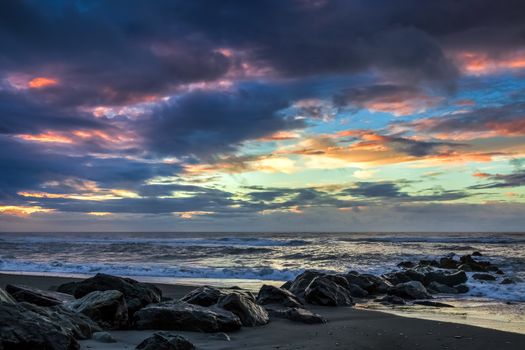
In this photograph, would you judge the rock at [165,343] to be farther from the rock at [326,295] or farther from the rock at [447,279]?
the rock at [447,279]

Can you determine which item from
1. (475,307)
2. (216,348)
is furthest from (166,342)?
(475,307)

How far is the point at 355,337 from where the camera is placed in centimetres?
646

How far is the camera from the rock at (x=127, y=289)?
7.60m

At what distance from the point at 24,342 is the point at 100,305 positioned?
97.2 inches

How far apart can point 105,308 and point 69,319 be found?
99 centimetres

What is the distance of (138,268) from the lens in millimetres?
19438

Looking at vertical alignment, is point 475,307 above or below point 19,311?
below

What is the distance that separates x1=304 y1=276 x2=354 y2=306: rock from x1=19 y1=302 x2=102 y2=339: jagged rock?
5.22 m

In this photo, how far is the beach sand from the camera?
5.86 meters

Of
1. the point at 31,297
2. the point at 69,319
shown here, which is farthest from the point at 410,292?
the point at 31,297

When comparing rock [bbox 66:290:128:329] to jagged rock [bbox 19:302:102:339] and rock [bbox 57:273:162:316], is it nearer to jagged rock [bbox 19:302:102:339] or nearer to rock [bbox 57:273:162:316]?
jagged rock [bbox 19:302:102:339]

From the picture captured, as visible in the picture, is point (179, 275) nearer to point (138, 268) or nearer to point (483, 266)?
point (138, 268)

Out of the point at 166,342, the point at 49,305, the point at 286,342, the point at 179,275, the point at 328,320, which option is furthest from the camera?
the point at 179,275

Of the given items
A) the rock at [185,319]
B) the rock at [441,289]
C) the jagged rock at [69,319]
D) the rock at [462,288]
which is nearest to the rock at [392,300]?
the rock at [441,289]
